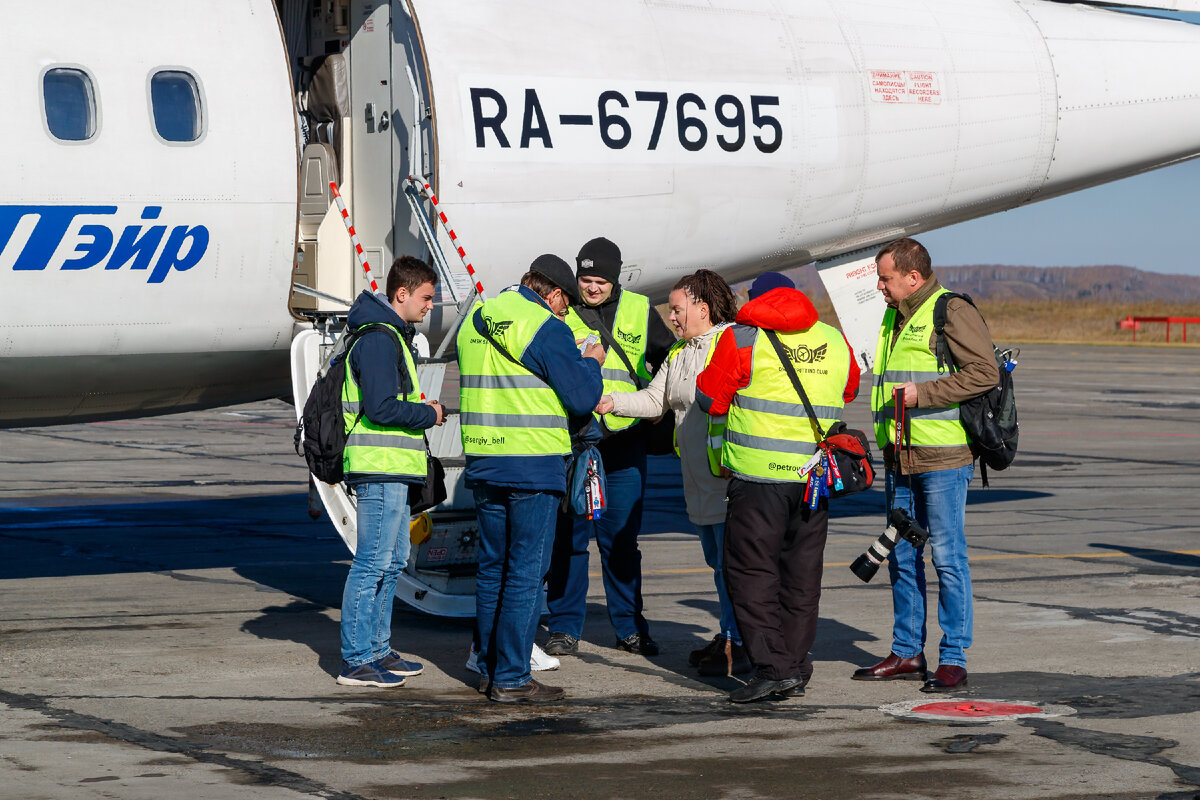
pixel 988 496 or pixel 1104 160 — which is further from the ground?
pixel 1104 160

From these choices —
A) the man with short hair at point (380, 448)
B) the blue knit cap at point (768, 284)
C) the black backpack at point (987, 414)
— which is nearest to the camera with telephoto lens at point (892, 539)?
the black backpack at point (987, 414)

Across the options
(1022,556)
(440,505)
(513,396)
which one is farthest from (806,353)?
(1022,556)

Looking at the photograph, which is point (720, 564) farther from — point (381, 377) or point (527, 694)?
point (381, 377)

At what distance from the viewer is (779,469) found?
782 cm

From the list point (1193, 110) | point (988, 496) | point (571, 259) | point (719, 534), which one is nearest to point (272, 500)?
point (571, 259)

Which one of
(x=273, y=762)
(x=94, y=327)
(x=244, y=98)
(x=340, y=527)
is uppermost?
(x=244, y=98)

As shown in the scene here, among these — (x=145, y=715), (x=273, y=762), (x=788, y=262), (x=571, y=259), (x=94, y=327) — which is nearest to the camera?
(x=273, y=762)

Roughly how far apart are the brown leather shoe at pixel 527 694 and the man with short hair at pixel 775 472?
35.0 inches

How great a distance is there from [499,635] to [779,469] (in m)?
1.62

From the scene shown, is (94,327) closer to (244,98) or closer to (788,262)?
(244,98)

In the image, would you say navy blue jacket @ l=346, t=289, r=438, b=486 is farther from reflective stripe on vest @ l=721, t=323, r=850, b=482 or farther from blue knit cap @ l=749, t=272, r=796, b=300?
blue knit cap @ l=749, t=272, r=796, b=300

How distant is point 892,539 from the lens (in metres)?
8.10

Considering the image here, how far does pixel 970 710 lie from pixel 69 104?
6040 mm

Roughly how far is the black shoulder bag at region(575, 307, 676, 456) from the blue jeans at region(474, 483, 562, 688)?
1.37m
